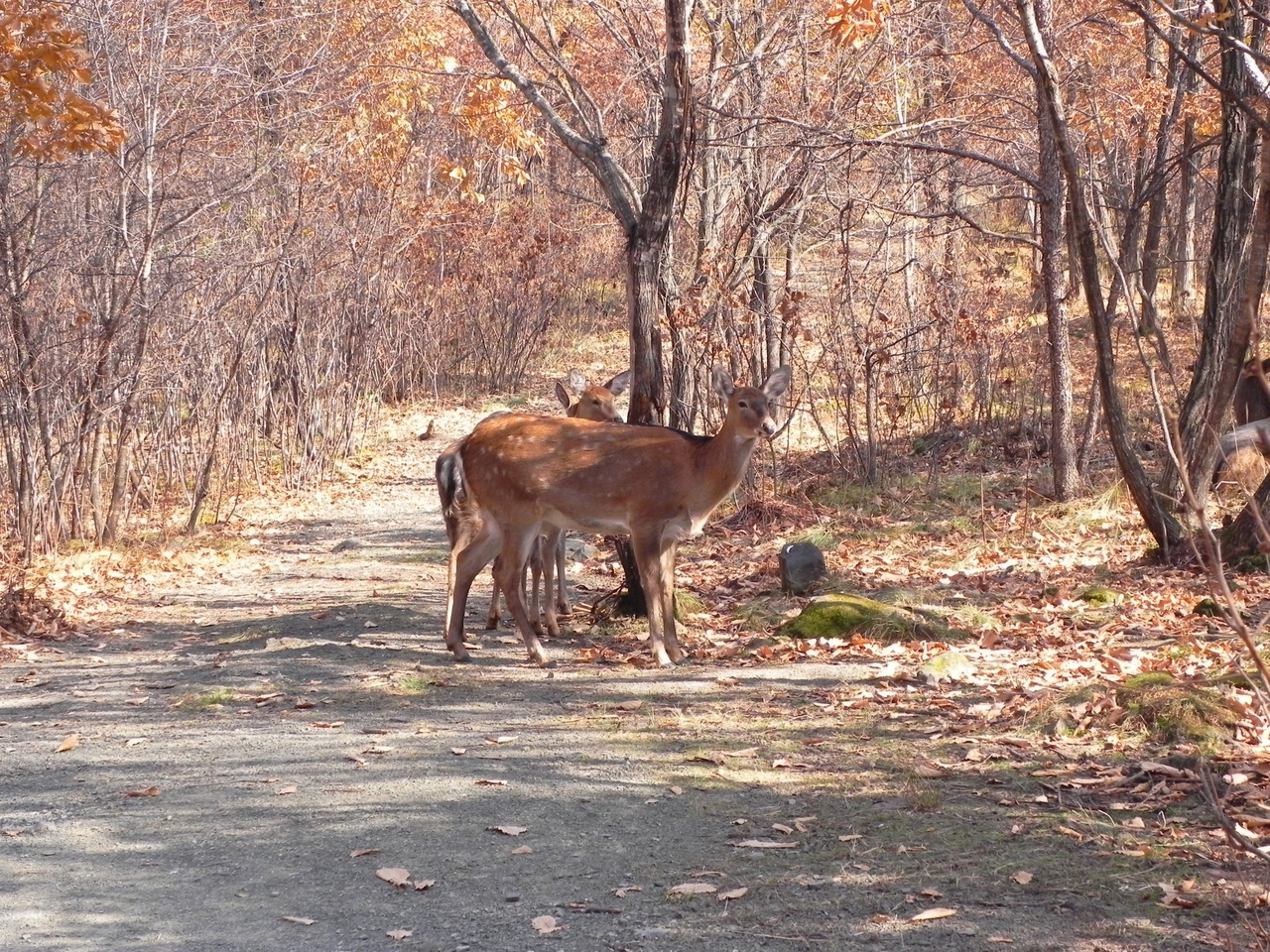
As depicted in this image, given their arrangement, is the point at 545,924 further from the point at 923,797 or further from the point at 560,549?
the point at 560,549

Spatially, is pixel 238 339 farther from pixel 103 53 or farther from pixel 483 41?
pixel 483 41

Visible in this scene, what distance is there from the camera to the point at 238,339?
53.1ft

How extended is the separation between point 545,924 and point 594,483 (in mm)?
5084

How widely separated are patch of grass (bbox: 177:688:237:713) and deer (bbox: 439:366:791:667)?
5.32 feet

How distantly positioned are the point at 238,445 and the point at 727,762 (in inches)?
451

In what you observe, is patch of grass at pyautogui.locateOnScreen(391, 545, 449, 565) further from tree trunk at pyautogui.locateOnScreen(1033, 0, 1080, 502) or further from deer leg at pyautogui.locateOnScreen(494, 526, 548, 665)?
tree trunk at pyautogui.locateOnScreen(1033, 0, 1080, 502)

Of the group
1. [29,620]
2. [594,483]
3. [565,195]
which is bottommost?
[29,620]

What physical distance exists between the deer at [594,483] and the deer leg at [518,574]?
0.01 meters

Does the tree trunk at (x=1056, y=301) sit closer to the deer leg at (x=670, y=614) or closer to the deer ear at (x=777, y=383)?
the deer ear at (x=777, y=383)

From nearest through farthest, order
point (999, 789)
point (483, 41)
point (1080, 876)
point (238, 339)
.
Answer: point (1080, 876)
point (999, 789)
point (483, 41)
point (238, 339)

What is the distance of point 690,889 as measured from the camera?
5258mm

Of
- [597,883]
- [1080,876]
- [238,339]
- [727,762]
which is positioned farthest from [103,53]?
[1080,876]

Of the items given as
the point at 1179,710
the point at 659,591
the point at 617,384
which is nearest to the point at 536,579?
the point at 659,591

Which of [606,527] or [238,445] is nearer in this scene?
[606,527]
